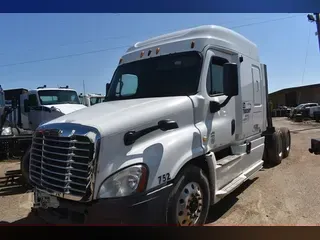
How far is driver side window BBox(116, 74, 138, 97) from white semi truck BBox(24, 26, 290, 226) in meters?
0.02

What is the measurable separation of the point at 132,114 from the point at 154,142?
0.41 m

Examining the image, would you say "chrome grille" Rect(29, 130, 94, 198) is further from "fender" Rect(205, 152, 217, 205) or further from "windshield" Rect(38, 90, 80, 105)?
"windshield" Rect(38, 90, 80, 105)

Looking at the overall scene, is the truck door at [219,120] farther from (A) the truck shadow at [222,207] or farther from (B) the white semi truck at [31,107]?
(B) the white semi truck at [31,107]

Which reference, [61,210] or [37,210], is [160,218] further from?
[37,210]

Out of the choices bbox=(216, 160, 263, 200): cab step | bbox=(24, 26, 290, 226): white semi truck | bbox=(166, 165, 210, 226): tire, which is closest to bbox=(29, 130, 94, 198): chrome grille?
bbox=(24, 26, 290, 226): white semi truck

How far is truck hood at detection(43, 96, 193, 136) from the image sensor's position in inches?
120

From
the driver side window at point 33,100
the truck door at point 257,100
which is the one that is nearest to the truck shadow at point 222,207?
the truck door at point 257,100

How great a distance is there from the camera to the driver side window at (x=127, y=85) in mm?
4408

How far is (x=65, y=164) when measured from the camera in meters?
3.03

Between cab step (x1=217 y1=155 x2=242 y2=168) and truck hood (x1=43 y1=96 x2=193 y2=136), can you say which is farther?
cab step (x1=217 y1=155 x2=242 y2=168)

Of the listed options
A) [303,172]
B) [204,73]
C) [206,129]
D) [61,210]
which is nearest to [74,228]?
[61,210]

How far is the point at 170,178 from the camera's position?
3137 mm

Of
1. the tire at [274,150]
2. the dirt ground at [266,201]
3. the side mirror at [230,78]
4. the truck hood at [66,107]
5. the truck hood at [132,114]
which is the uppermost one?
the side mirror at [230,78]
